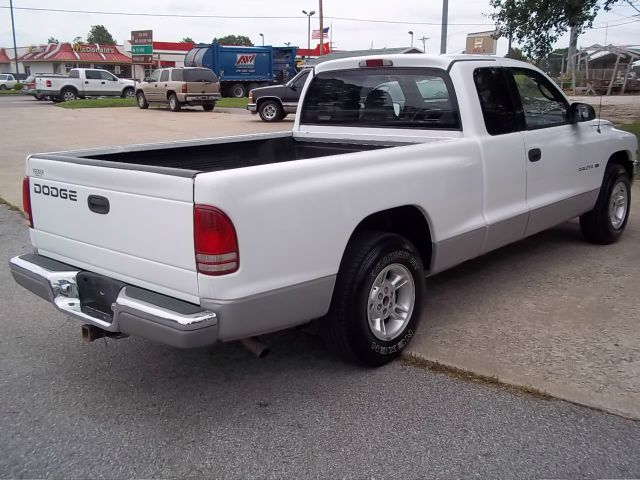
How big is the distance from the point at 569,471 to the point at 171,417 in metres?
2.00

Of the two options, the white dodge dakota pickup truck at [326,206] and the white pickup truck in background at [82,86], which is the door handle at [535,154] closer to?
the white dodge dakota pickup truck at [326,206]

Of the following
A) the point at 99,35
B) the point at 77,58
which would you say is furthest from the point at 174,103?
the point at 99,35

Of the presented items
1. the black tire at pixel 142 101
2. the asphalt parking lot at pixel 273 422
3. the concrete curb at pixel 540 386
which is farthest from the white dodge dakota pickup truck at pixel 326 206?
the black tire at pixel 142 101

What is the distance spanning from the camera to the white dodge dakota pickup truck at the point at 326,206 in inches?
115

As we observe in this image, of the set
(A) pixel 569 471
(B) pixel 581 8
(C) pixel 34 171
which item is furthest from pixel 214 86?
(A) pixel 569 471

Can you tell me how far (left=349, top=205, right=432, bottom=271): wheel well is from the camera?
12.8 feet

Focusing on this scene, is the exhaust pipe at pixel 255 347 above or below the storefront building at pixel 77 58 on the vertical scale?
below

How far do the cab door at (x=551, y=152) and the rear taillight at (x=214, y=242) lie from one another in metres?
2.92

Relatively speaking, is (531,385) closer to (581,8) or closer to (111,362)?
(111,362)

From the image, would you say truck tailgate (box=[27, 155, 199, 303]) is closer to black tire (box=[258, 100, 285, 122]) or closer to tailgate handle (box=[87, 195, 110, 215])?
tailgate handle (box=[87, 195, 110, 215])

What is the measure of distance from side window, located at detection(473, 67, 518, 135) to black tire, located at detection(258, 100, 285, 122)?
15746 mm

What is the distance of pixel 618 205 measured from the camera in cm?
646

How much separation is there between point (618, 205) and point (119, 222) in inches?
208

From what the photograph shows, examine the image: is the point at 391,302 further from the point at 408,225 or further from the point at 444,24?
the point at 444,24
